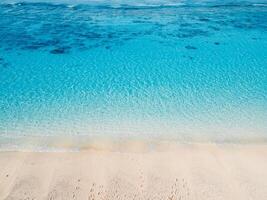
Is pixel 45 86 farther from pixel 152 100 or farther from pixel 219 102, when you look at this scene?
pixel 219 102

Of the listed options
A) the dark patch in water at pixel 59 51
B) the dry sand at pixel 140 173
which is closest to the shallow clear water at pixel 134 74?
the dark patch in water at pixel 59 51

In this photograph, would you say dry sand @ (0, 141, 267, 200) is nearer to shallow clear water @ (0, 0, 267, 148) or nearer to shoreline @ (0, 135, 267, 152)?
shoreline @ (0, 135, 267, 152)

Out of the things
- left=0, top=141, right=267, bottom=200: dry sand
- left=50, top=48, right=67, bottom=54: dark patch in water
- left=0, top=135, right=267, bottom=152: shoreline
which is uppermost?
left=0, top=141, right=267, bottom=200: dry sand

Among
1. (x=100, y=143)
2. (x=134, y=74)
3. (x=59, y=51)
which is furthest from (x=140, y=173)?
(x=59, y=51)

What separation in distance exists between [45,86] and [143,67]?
159 inches

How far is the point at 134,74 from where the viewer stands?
13.2 m

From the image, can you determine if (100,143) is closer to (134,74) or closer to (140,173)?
(140,173)

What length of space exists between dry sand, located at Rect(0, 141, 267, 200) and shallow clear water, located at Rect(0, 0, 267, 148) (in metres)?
0.96

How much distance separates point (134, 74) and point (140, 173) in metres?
6.62

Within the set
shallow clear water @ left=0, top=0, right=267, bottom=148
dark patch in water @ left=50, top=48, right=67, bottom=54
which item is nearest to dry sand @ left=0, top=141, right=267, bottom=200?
shallow clear water @ left=0, top=0, right=267, bottom=148

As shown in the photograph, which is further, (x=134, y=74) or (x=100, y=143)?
(x=134, y=74)

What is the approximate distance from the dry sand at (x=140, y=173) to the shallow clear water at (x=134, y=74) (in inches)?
37.9

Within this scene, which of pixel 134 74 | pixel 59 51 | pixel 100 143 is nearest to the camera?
pixel 100 143

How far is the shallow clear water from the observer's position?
9281 millimetres
